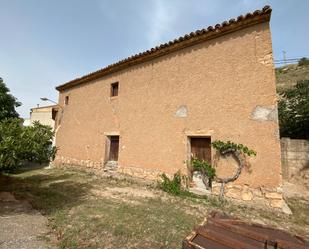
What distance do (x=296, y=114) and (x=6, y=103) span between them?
52.0 ft

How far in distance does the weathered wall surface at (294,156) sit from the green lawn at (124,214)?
307cm

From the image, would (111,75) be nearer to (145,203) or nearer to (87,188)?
(87,188)

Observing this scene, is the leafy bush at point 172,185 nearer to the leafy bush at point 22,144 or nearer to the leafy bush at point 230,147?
the leafy bush at point 230,147

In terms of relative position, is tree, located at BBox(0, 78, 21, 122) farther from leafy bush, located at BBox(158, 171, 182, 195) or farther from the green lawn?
leafy bush, located at BBox(158, 171, 182, 195)

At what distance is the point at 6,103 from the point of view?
33.1ft

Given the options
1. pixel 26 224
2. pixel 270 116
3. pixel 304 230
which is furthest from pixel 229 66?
pixel 26 224

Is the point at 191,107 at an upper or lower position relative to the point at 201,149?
upper

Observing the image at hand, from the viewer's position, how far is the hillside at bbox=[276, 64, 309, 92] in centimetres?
2315

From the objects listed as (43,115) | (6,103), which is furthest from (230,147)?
(43,115)

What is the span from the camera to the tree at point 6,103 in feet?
31.7

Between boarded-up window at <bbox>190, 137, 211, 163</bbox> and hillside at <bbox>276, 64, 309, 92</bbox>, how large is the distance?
20778 millimetres

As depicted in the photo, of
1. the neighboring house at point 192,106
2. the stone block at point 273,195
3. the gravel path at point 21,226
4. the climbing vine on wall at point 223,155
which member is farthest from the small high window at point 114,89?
the stone block at point 273,195

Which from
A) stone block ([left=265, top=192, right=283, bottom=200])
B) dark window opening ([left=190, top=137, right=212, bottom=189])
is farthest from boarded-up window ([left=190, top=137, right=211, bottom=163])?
stone block ([left=265, top=192, right=283, bottom=200])

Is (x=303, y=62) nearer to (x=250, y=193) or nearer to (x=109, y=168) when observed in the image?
(x=250, y=193)
